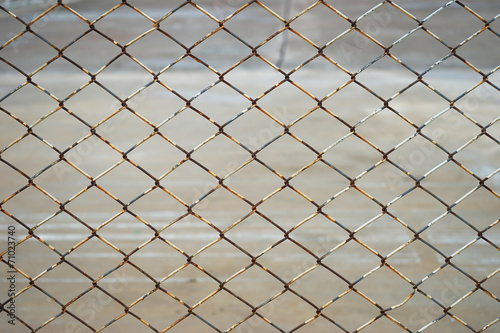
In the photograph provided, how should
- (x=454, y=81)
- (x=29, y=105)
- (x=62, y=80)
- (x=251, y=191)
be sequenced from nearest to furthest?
(x=251, y=191) < (x=29, y=105) < (x=454, y=81) < (x=62, y=80)

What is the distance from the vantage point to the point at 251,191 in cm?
371

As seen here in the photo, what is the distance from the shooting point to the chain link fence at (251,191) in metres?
1.59

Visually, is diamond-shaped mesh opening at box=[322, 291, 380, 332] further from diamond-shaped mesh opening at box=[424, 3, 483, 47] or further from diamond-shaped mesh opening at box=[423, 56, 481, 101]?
diamond-shaped mesh opening at box=[424, 3, 483, 47]

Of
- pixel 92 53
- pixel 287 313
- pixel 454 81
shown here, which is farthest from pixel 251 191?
pixel 92 53

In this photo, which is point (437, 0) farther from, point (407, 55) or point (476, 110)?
point (476, 110)

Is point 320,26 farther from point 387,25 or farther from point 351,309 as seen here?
point 351,309

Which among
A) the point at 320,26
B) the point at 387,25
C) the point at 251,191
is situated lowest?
the point at 320,26

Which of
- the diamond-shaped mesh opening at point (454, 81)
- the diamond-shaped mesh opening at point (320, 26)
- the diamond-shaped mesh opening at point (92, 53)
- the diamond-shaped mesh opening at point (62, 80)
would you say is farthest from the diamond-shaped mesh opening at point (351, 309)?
the diamond-shaped mesh opening at point (320, 26)

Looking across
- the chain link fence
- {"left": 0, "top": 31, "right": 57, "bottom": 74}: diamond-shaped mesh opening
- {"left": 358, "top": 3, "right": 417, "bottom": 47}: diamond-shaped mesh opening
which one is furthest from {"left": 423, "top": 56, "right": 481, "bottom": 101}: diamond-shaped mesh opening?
{"left": 0, "top": 31, "right": 57, "bottom": 74}: diamond-shaped mesh opening

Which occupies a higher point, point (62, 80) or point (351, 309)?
point (351, 309)

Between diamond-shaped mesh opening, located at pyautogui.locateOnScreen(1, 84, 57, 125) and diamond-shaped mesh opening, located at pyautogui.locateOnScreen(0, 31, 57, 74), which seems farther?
diamond-shaped mesh opening, located at pyautogui.locateOnScreen(0, 31, 57, 74)

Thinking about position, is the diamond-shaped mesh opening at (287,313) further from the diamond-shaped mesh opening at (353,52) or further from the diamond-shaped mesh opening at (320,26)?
the diamond-shaped mesh opening at (320,26)

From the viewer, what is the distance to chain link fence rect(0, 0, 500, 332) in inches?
62.4

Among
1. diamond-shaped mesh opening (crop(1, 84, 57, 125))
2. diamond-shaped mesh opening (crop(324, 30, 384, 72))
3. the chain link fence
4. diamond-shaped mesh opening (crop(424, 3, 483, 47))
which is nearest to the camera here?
the chain link fence
